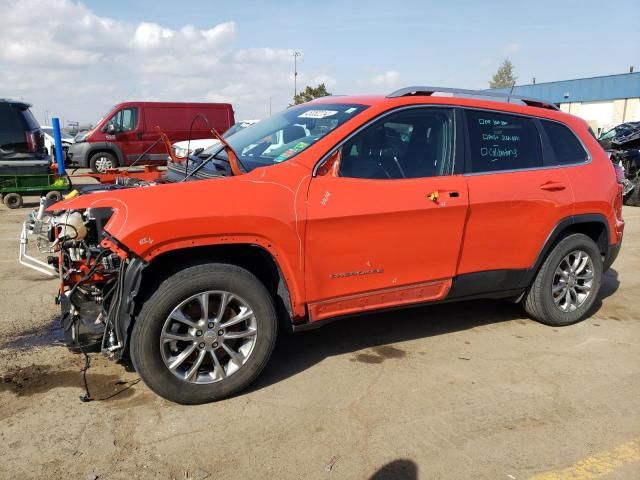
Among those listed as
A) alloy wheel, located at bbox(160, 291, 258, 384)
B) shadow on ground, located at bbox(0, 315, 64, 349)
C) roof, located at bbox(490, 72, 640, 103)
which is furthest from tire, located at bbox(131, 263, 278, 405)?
roof, located at bbox(490, 72, 640, 103)

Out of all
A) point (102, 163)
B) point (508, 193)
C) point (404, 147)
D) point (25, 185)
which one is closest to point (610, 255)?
point (508, 193)

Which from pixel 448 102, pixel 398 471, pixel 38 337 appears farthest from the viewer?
pixel 38 337

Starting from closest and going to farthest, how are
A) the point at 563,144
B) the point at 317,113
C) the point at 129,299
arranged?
the point at 129,299 < the point at 317,113 < the point at 563,144

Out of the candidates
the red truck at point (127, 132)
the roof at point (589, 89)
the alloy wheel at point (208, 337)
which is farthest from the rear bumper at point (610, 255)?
the roof at point (589, 89)

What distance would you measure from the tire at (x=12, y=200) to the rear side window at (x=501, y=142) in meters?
9.81

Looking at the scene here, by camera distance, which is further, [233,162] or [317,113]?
[317,113]

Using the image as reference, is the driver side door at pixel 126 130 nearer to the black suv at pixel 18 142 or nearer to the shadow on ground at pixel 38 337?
the black suv at pixel 18 142

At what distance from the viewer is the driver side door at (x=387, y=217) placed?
346 centimetres

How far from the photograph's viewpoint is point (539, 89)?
49.4m

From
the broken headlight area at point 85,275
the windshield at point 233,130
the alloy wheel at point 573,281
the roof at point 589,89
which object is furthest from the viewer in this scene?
the roof at point 589,89

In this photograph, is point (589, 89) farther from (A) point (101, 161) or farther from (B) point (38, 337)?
(B) point (38, 337)

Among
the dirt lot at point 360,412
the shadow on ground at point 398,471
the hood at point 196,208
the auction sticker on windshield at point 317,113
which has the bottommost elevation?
the shadow on ground at point 398,471

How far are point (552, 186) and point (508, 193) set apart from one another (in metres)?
0.52

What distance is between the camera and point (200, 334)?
10.7ft
